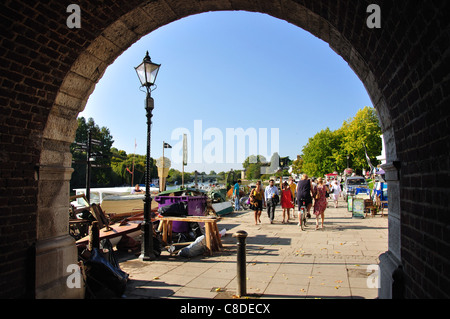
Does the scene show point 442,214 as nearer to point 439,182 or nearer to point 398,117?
point 439,182

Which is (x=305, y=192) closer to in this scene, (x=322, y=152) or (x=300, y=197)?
(x=300, y=197)

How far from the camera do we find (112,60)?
15.0ft

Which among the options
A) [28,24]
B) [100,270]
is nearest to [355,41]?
[28,24]

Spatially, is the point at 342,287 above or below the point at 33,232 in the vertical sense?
below

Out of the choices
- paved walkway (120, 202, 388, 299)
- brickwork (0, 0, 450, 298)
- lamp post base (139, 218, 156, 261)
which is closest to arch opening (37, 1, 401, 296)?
brickwork (0, 0, 450, 298)

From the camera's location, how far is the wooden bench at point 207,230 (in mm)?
6973

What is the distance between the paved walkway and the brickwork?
1569 millimetres

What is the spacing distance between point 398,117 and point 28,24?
4161 mm

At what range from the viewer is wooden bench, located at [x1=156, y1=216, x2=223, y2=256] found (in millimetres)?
6973

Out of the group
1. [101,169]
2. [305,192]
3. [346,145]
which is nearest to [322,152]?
[346,145]

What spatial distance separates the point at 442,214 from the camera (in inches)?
86.0

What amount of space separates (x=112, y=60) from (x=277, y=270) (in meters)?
4.56

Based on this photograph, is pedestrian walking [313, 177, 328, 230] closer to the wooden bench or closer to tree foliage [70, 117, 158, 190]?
the wooden bench

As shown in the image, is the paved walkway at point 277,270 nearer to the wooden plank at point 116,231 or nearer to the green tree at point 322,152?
the wooden plank at point 116,231
